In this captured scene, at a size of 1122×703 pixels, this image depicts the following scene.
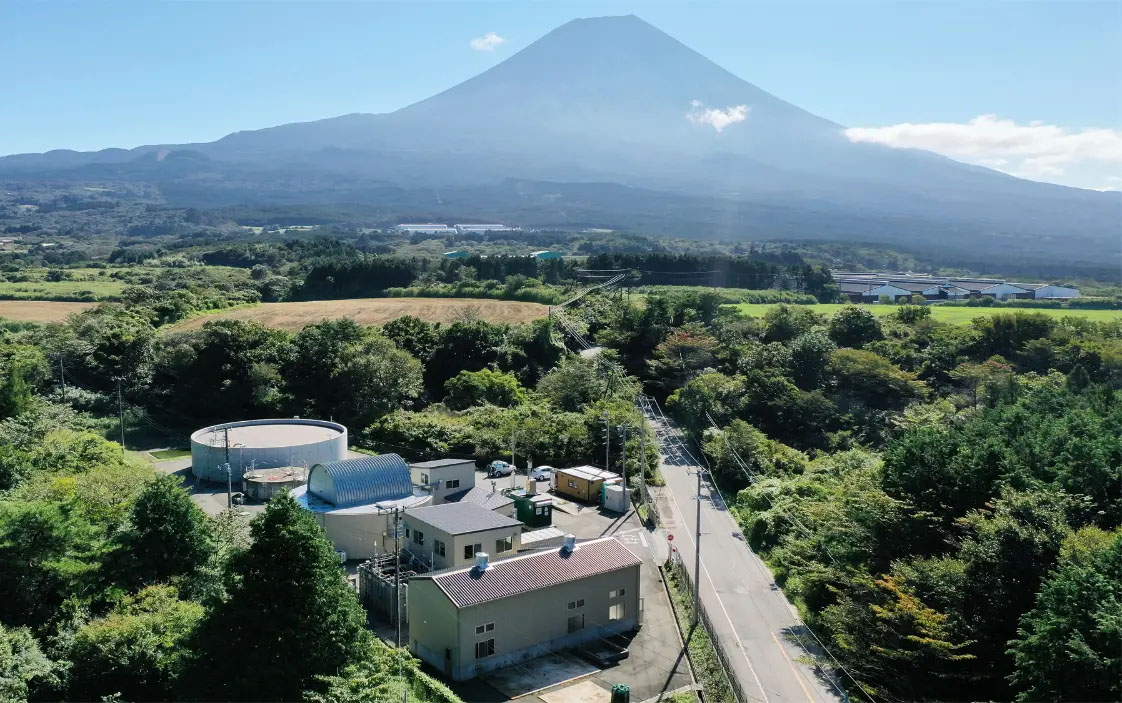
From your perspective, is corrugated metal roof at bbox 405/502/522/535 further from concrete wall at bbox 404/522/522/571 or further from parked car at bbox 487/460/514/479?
parked car at bbox 487/460/514/479

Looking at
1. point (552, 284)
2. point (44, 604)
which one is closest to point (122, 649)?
point (44, 604)

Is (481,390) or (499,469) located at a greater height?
(481,390)

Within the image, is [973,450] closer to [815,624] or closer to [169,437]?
[815,624]

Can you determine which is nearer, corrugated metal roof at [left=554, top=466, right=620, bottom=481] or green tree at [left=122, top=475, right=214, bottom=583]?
green tree at [left=122, top=475, right=214, bottom=583]

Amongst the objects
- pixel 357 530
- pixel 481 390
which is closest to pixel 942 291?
pixel 481 390

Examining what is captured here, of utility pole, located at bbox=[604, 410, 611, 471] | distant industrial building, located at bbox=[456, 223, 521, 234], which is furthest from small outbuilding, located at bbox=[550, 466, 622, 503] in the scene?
distant industrial building, located at bbox=[456, 223, 521, 234]

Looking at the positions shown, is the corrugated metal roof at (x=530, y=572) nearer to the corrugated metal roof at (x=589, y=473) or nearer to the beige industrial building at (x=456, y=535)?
the beige industrial building at (x=456, y=535)

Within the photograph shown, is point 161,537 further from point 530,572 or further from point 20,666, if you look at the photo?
point 530,572
